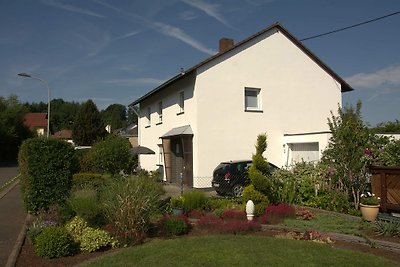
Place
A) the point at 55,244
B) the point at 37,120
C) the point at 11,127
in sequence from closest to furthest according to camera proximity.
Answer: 1. the point at 55,244
2. the point at 11,127
3. the point at 37,120

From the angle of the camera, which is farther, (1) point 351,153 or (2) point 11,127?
(2) point 11,127

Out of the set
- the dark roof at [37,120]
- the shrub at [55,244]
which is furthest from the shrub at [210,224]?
the dark roof at [37,120]

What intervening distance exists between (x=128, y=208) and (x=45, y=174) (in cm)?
440

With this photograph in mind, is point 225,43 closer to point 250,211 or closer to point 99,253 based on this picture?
point 250,211

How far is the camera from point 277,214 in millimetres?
10430

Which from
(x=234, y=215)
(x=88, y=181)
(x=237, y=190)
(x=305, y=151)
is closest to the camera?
(x=234, y=215)

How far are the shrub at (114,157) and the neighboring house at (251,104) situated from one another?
112 inches

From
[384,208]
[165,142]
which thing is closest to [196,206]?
[384,208]

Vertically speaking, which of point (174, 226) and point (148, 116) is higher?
point (148, 116)

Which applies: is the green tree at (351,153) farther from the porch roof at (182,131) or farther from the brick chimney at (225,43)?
the brick chimney at (225,43)

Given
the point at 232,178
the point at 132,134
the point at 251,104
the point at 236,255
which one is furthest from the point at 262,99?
the point at 132,134

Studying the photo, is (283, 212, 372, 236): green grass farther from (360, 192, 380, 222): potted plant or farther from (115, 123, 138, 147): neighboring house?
(115, 123, 138, 147): neighboring house

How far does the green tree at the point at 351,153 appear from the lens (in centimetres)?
1135

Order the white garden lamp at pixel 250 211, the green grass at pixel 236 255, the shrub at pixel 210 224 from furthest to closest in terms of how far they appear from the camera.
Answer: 1. the white garden lamp at pixel 250 211
2. the shrub at pixel 210 224
3. the green grass at pixel 236 255
